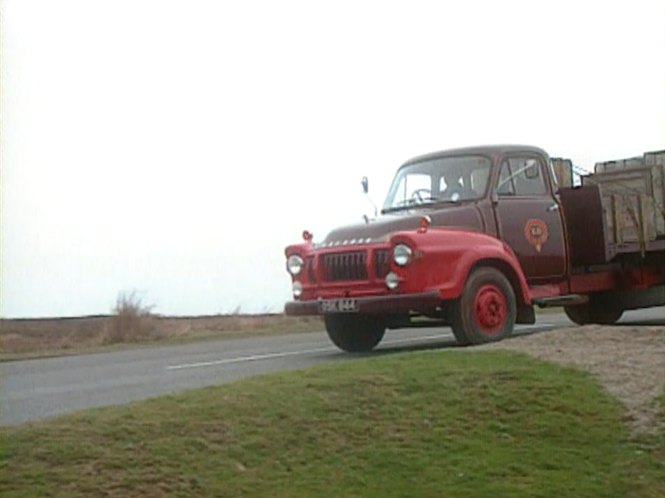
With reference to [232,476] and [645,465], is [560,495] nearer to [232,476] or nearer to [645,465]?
[645,465]

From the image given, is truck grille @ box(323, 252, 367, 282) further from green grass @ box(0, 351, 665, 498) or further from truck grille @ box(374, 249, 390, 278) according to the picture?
green grass @ box(0, 351, 665, 498)

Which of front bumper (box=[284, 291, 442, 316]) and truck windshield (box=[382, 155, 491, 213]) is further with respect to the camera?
truck windshield (box=[382, 155, 491, 213])

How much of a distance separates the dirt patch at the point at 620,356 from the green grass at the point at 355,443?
19 centimetres

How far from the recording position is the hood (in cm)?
1256

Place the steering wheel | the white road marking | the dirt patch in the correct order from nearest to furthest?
the dirt patch → the white road marking → the steering wheel

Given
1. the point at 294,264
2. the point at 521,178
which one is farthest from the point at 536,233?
the point at 294,264

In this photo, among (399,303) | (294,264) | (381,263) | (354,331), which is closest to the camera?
(399,303)

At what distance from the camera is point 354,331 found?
45.4 ft

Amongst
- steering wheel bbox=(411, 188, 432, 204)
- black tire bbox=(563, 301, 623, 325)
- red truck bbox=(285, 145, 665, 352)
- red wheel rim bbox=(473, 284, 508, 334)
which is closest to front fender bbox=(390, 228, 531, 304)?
red truck bbox=(285, 145, 665, 352)

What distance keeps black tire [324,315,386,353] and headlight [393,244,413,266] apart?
173 centimetres

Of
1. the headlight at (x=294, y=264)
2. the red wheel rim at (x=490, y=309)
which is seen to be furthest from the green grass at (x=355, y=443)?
the headlight at (x=294, y=264)

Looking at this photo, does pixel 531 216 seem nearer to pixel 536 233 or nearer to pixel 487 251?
pixel 536 233

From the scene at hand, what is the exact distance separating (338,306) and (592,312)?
4.71 meters

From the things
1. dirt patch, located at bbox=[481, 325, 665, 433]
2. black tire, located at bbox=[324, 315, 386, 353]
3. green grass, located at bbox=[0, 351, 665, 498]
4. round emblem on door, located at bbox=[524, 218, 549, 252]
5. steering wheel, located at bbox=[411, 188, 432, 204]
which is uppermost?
steering wheel, located at bbox=[411, 188, 432, 204]
